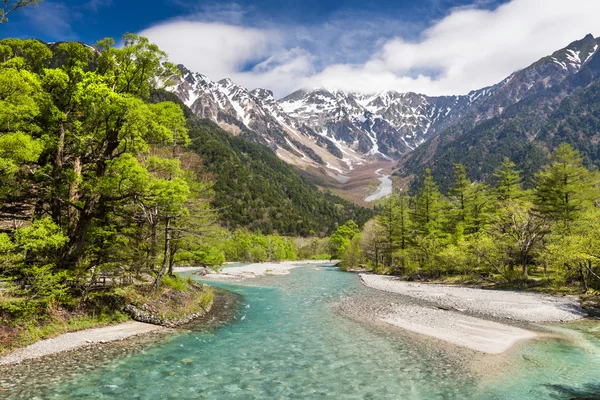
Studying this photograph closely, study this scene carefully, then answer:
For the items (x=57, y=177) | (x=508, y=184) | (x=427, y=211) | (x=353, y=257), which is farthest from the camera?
(x=353, y=257)

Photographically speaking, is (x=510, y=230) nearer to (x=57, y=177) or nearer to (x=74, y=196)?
(x=74, y=196)

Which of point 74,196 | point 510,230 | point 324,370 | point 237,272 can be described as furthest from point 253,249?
point 324,370

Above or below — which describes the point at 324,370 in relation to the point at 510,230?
below

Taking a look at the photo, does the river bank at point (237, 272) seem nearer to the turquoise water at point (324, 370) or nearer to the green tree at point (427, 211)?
the green tree at point (427, 211)

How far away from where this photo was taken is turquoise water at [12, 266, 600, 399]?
13.2 metres

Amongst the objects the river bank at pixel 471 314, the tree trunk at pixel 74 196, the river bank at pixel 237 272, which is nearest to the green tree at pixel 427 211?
the river bank at pixel 471 314

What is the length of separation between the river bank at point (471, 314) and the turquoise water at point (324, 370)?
2068mm

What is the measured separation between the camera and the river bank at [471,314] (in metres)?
21.6

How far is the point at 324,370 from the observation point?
1577cm

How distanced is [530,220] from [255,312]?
120ft

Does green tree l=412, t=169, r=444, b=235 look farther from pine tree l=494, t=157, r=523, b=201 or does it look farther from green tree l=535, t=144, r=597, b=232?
green tree l=535, t=144, r=597, b=232

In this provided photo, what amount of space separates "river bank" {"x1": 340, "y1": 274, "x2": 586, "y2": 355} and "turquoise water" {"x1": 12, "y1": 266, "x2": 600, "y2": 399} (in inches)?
81.4

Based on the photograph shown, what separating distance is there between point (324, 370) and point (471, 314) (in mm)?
18747

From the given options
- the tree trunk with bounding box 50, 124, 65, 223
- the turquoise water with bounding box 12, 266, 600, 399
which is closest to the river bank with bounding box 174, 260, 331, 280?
the tree trunk with bounding box 50, 124, 65, 223
